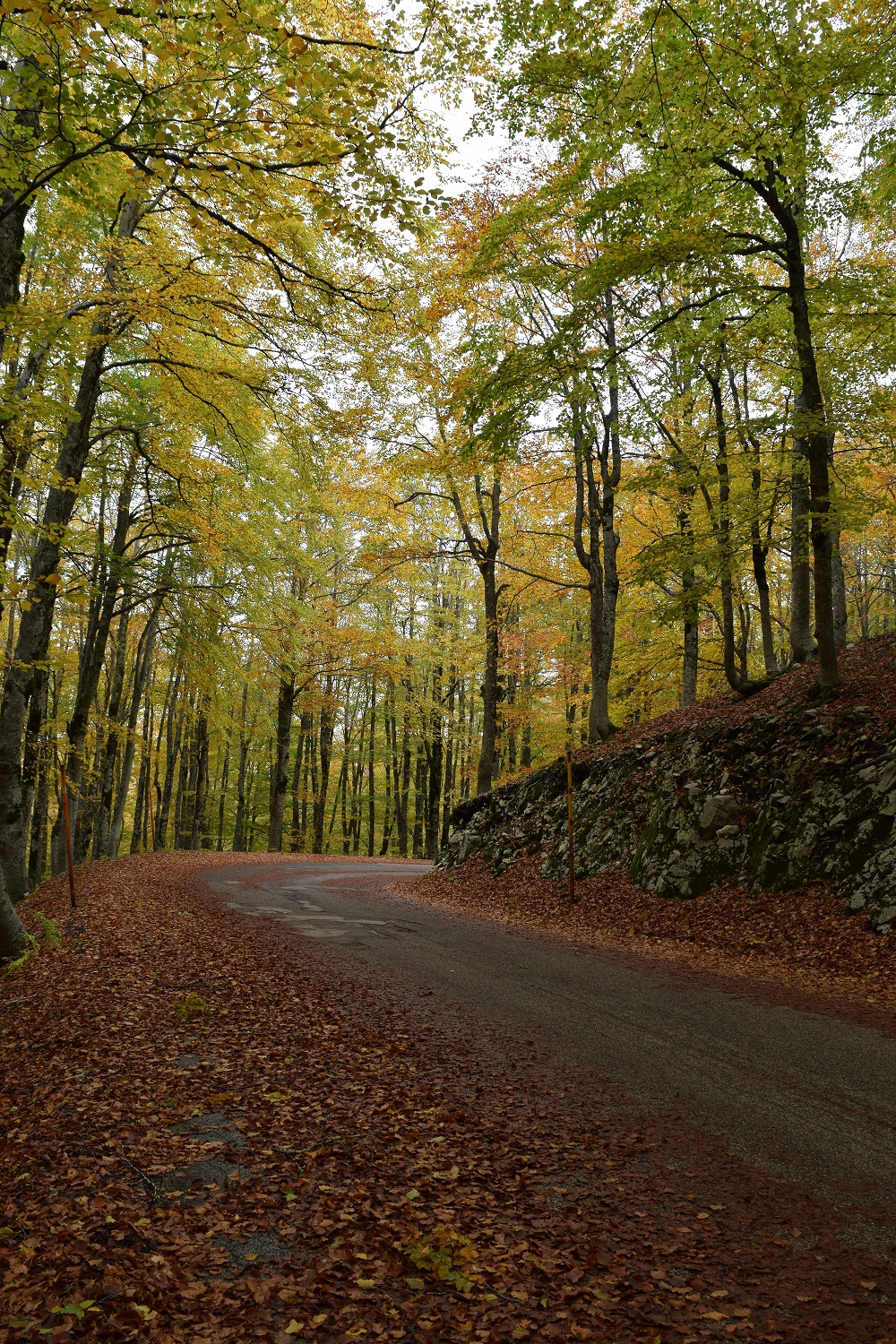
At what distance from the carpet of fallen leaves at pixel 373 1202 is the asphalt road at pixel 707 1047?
0.25 metres

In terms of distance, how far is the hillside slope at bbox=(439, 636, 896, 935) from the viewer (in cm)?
858

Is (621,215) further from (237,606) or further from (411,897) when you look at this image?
(411,897)

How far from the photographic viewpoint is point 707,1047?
5129 mm

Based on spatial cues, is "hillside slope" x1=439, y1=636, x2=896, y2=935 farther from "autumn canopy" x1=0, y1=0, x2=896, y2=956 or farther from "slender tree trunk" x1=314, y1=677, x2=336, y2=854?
"slender tree trunk" x1=314, y1=677, x2=336, y2=854

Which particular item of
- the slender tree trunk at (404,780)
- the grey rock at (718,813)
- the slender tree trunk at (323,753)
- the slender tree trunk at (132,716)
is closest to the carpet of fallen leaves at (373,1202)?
the grey rock at (718,813)

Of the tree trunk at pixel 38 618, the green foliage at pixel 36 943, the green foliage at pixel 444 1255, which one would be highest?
the tree trunk at pixel 38 618

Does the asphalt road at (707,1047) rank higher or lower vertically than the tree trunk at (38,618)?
lower

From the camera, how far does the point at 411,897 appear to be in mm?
14273

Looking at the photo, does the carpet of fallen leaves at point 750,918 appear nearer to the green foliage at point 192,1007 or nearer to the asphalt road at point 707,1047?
the asphalt road at point 707,1047

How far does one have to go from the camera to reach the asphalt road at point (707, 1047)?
362 cm

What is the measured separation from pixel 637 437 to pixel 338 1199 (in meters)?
13.1

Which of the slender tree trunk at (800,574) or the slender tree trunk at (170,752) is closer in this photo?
the slender tree trunk at (800,574)

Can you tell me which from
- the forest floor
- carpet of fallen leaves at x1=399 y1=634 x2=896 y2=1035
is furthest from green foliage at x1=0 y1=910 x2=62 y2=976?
carpet of fallen leaves at x1=399 y1=634 x2=896 y2=1035

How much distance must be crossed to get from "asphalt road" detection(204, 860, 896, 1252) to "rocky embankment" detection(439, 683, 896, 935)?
2590 millimetres
